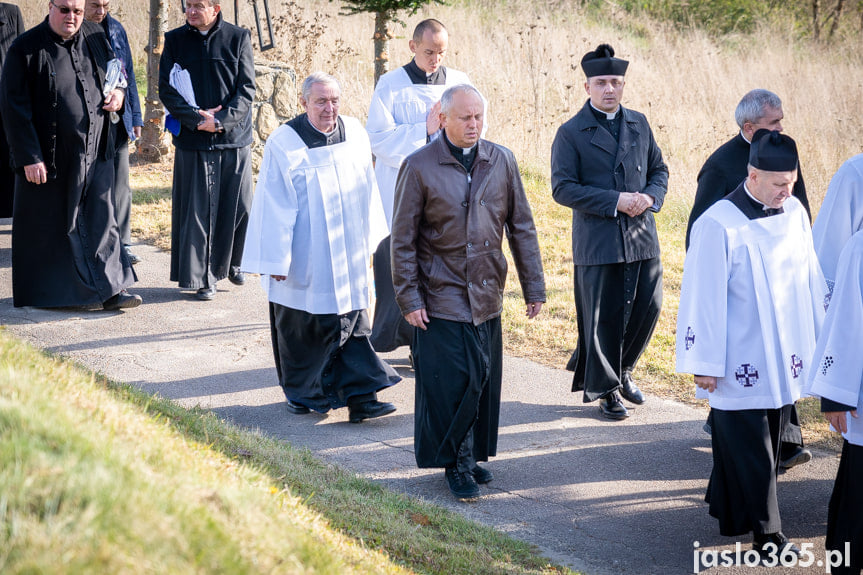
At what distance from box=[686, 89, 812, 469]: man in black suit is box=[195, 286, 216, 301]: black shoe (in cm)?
462

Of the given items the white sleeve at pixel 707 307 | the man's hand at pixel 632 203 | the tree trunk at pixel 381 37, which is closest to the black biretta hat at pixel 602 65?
the man's hand at pixel 632 203

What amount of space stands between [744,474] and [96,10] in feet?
22.9

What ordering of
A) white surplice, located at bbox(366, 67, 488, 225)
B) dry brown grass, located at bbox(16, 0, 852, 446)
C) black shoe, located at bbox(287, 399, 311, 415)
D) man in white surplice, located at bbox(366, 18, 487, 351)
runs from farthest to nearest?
dry brown grass, located at bbox(16, 0, 852, 446)
white surplice, located at bbox(366, 67, 488, 225)
man in white surplice, located at bbox(366, 18, 487, 351)
black shoe, located at bbox(287, 399, 311, 415)

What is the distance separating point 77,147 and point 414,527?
5004 millimetres

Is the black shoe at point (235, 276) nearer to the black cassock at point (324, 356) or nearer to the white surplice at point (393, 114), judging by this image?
the white surplice at point (393, 114)

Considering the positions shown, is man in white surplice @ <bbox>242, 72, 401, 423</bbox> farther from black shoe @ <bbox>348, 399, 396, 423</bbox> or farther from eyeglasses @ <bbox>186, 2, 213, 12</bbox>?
eyeglasses @ <bbox>186, 2, 213, 12</bbox>

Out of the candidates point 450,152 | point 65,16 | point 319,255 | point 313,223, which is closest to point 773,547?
point 450,152

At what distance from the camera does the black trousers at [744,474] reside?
4.95m

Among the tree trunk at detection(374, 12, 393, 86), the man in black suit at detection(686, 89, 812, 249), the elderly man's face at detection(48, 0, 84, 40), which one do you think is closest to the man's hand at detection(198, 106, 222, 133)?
the elderly man's face at detection(48, 0, 84, 40)

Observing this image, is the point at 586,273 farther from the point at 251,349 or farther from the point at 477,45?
the point at 477,45

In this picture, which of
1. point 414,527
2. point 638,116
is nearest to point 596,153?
point 638,116

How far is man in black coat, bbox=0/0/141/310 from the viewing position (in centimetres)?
802

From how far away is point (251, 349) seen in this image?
7.99 meters

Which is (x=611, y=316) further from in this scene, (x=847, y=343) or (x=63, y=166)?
(x=63, y=166)
